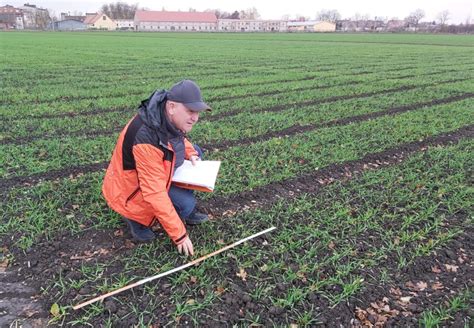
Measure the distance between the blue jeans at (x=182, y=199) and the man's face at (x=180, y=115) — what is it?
0.70 metres

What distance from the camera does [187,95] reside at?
294cm

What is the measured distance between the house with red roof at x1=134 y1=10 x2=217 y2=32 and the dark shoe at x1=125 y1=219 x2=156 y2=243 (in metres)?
121

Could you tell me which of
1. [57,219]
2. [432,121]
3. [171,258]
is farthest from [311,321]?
[432,121]

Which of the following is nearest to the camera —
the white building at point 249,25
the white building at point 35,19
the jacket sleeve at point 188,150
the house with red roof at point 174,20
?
the jacket sleeve at point 188,150

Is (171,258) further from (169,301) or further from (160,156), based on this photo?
(160,156)


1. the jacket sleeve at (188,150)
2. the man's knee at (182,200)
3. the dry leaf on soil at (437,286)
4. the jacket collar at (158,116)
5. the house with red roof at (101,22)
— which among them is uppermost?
the house with red roof at (101,22)

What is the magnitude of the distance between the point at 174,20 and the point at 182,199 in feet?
419

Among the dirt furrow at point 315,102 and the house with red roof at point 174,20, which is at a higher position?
the house with red roof at point 174,20

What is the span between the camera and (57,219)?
157 inches

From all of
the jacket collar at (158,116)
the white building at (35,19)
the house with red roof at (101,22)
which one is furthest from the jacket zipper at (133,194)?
the white building at (35,19)

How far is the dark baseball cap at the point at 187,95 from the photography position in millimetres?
2941

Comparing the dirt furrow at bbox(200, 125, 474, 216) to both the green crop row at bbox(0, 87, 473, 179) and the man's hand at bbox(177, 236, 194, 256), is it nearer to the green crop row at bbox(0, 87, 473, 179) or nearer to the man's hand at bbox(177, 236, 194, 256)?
the green crop row at bbox(0, 87, 473, 179)

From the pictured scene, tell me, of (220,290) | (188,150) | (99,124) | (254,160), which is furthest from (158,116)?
(99,124)

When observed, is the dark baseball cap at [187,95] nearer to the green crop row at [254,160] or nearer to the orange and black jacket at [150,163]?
the orange and black jacket at [150,163]
